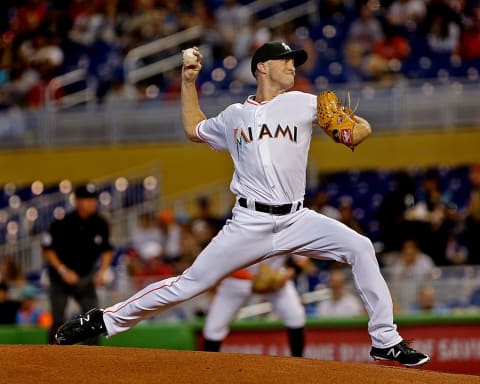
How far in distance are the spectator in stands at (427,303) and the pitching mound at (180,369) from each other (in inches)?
214

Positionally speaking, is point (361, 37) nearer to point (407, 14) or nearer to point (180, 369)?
point (407, 14)

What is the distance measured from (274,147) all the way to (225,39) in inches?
465

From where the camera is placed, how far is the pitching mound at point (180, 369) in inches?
257

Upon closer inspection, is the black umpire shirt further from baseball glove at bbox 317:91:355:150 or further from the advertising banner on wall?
baseball glove at bbox 317:91:355:150

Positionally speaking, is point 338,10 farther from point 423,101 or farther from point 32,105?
point 32,105

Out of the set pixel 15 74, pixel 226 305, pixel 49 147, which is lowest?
pixel 226 305

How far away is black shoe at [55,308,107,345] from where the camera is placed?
7.36 metres

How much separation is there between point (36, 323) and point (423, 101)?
672cm

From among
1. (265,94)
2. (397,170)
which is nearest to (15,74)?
(397,170)

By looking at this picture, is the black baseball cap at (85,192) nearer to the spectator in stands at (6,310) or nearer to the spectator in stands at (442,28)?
the spectator in stands at (6,310)

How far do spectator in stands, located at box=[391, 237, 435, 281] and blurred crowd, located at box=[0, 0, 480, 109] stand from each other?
379 centimetres

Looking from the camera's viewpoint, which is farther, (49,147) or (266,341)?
(49,147)

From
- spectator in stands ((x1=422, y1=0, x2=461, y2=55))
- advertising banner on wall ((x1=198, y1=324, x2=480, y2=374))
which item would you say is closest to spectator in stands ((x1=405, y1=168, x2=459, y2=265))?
spectator in stands ((x1=422, y1=0, x2=461, y2=55))

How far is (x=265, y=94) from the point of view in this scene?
7.26 metres
